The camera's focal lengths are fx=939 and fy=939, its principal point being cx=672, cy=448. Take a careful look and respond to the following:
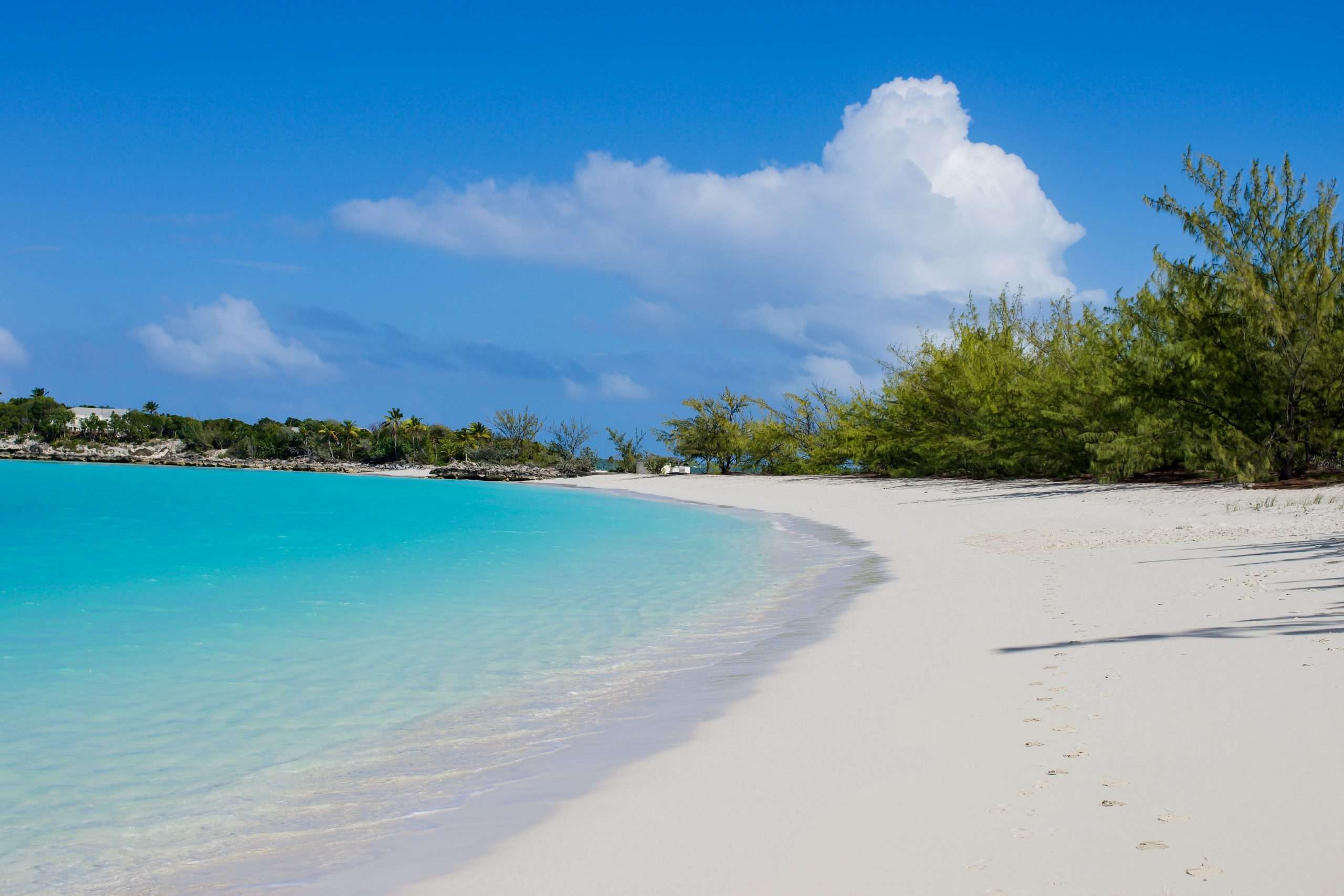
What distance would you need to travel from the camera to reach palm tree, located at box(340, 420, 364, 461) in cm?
8088

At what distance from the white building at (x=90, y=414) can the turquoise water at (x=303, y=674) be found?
94.7 metres

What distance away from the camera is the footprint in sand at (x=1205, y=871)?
259cm

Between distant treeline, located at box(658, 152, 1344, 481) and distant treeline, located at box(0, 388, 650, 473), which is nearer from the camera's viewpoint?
distant treeline, located at box(658, 152, 1344, 481)

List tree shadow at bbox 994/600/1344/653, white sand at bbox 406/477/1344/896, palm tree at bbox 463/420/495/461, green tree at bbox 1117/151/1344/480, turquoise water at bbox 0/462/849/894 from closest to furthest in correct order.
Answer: white sand at bbox 406/477/1344/896
turquoise water at bbox 0/462/849/894
tree shadow at bbox 994/600/1344/653
green tree at bbox 1117/151/1344/480
palm tree at bbox 463/420/495/461

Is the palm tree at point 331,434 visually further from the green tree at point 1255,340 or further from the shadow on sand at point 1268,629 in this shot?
the shadow on sand at point 1268,629

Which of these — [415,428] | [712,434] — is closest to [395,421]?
[415,428]


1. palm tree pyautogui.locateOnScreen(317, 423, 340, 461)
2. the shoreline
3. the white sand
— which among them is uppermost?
palm tree pyautogui.locateOnScreen(317, 423, 340, 461)

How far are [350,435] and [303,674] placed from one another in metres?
81.2

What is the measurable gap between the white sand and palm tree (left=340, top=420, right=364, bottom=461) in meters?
78.6

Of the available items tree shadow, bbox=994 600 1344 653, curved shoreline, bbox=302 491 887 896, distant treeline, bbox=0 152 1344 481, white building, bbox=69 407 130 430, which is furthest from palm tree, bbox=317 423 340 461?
tree shadow, bbox=994 600 1344 653

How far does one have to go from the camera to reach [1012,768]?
366 cm

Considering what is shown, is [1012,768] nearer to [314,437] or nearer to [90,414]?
[314,437]

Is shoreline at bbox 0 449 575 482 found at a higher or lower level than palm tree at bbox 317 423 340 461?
lower

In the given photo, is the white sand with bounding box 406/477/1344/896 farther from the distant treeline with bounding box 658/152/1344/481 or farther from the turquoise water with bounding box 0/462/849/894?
the distant treeline with bounding box 658/152/1344/481
